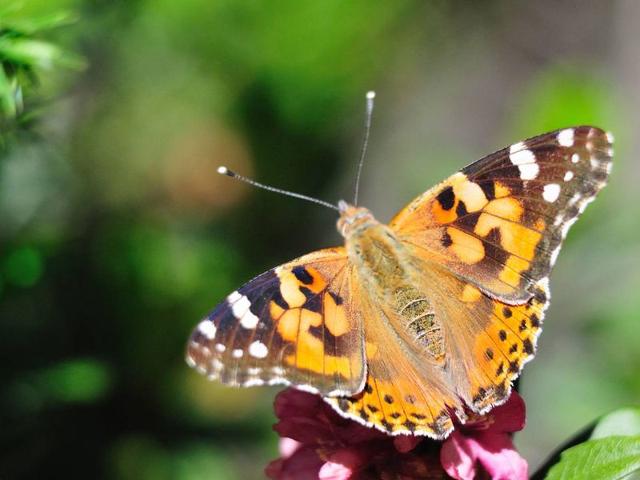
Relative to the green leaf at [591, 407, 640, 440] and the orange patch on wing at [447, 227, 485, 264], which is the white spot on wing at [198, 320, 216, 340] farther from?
the green leaf at [591, 407, 640, 440]

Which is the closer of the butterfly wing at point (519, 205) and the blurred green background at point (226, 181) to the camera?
the butterfly wing at point (519, 205)

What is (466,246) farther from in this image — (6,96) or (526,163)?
(6,96)

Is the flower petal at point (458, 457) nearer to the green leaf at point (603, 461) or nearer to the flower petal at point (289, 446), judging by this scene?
the green leaf at point (603, 461)

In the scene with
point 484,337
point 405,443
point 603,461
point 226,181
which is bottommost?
point 603,461

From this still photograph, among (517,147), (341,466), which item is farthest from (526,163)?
(341,466)

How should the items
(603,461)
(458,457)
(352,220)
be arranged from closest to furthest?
(603,461) → (458,457) → (352,220)

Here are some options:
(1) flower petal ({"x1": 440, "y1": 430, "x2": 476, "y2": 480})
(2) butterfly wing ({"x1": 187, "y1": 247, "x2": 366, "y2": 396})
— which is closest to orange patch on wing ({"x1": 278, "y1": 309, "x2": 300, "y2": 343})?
(2) butterfly wing ({"x1": 187, "y1": 247, "x2": 366, "y2": 396})

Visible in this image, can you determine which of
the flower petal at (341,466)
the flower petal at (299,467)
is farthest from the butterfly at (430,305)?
the flower petal at (299,467)

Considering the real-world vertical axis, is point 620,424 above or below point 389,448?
below
